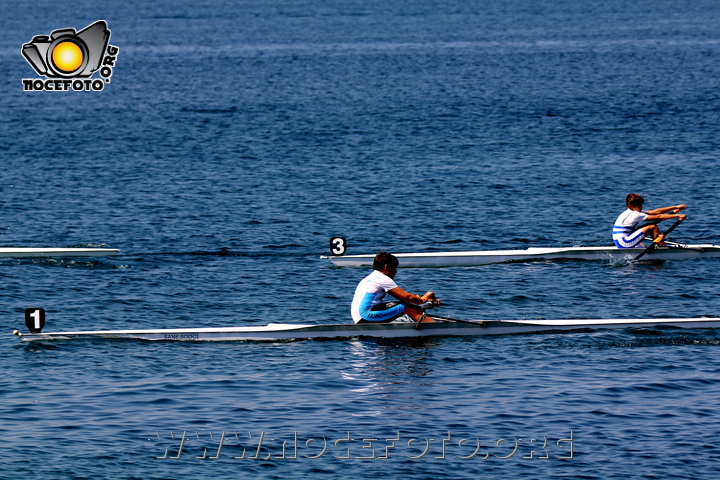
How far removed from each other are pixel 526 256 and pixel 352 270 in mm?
4790

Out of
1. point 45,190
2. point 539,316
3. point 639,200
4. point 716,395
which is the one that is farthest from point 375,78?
point 716,395

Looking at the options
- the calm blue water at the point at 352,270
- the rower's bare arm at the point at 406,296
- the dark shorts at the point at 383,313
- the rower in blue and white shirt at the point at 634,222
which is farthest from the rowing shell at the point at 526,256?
the rower's bare arm at the point at 406,296

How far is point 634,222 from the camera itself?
90.6ft

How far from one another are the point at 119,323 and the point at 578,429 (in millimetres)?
10821

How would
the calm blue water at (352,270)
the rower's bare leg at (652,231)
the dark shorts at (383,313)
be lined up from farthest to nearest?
the rower's bare leg at (652,231) → the dark shorts at (383,313) → the calm blue water at (352,270)

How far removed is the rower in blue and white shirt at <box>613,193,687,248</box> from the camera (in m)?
27.6

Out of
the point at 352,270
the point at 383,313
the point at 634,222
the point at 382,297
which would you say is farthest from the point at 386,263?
the point at 634,222

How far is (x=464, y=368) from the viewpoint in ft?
63.3

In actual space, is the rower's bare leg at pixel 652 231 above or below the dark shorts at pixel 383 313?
above

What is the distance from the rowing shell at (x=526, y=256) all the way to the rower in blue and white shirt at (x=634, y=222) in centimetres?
30

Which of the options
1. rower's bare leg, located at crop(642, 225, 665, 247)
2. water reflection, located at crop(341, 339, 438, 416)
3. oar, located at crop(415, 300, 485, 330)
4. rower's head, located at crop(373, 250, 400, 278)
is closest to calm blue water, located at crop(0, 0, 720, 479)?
water reflection, located at crop(341, 339, 438, 416)

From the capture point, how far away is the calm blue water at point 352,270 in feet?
52.5

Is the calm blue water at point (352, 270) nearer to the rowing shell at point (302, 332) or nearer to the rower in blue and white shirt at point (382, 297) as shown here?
the rowing shell at point (302, 332)

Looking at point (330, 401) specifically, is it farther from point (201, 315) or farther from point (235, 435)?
point (201, 315)
